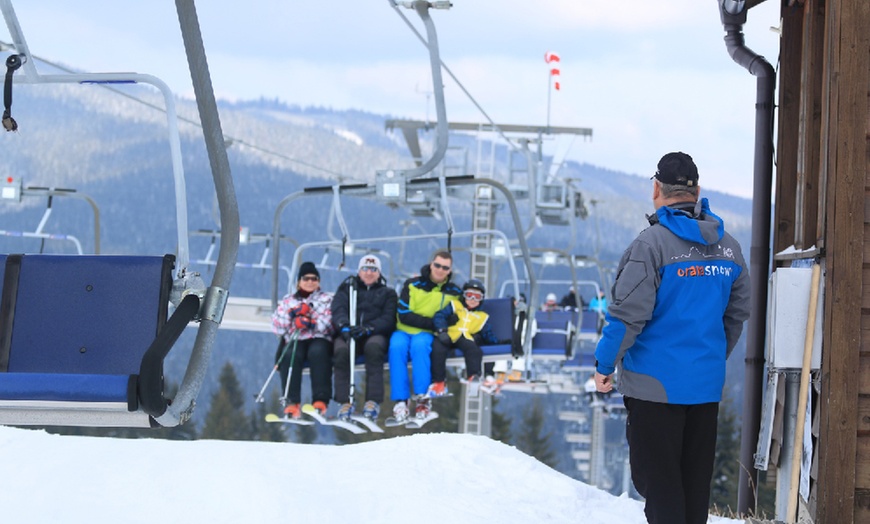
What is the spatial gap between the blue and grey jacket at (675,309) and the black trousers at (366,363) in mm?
4858

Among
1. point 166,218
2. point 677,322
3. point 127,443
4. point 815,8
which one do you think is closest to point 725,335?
point 677,322

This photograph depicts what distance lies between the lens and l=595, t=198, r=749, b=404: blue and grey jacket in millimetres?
4242

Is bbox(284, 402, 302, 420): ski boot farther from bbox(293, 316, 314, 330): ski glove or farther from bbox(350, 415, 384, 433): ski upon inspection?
bbox(293, 316, 314, 330): ski glove

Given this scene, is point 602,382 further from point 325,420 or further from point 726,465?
point 726,465

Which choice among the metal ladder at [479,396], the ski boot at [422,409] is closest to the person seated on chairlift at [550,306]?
the metal ladder at [479,396]

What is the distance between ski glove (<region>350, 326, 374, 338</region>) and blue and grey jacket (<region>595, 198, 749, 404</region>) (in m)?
4.65

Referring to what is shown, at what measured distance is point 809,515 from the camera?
Result: 18.2 ft

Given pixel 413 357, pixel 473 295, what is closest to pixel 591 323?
pixel 473 295

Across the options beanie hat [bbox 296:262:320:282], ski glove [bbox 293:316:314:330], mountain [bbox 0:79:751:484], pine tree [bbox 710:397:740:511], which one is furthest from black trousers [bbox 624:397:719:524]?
mountain [bbox 0:79:751:484]

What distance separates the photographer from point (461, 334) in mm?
9477

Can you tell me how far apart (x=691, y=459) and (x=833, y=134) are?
1673 millimetres

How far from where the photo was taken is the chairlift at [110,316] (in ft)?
11.9

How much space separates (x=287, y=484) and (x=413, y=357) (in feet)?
5.59

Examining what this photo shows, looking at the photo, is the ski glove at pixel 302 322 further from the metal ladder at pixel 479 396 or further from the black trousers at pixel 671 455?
the metal ladder at pixel 479 396
